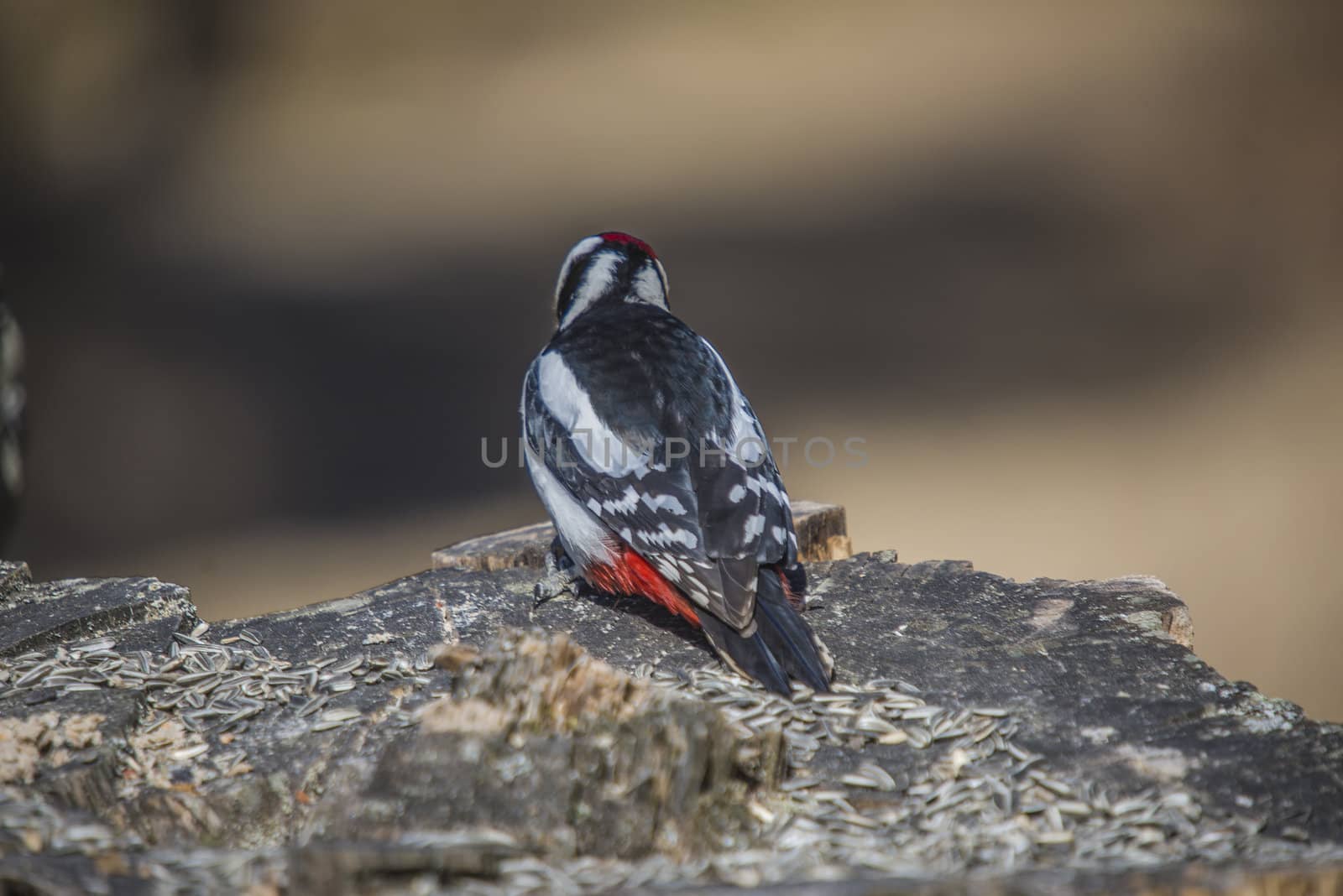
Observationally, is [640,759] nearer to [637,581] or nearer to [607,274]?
[637,581]

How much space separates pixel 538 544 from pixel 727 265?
5.58 m

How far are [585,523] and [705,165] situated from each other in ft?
24.3

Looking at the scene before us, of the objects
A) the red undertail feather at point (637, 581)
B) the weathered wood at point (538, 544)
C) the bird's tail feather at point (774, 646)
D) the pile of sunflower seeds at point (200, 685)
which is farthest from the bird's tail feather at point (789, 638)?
the weathered wood at point (538, 544)

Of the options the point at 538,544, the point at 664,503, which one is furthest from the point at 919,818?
the point at 538,544

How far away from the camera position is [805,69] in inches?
436

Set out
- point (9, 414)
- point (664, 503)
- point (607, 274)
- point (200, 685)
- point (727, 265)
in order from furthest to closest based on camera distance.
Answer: point (727, 265), point (9, 414), point (607, 274), point (664, 503), point (200, 685)

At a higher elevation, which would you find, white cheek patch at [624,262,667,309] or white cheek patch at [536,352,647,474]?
white cheek patch at [624,262,667,309]

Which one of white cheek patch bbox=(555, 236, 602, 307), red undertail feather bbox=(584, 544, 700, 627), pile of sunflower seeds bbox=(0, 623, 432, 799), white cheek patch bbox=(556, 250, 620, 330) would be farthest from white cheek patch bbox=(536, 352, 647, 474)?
pile of sunflower seeds bbox=(0, 623, 432, 799)

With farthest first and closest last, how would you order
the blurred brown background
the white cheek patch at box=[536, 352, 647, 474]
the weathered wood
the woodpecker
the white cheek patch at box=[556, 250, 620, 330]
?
the blurred brown background → the white cheek patch at box=[556, 250, 620, 330] → the weathered wood → the white cheek patch at box=[536, 352, 647, 474] → the woodpecker

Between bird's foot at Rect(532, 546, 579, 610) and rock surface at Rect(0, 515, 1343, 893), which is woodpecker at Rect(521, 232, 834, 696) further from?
rock surface at Rect(0, 515, 1343, 893)

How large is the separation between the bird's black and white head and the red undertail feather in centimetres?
113

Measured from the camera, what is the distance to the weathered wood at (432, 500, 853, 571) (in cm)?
399

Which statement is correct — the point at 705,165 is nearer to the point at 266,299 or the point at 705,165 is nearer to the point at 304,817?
the point at 266,299

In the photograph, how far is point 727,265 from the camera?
368 inches
